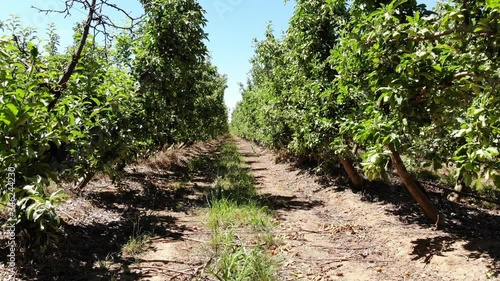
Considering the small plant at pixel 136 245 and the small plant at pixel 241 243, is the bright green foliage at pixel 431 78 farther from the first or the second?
the small plant at pixel 136 245

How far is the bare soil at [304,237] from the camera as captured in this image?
4621mm

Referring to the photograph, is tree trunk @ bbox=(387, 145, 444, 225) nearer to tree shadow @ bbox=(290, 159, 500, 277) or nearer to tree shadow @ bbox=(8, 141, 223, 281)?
tree shadow @ bbox=(290, 159, 500, 277)

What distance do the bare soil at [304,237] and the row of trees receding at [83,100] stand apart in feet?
3.12

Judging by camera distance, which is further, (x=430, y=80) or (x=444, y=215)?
(x=444, y=215)

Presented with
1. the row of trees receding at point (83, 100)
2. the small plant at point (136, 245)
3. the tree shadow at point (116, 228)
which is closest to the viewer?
the row of trees receding at point (83, 100)

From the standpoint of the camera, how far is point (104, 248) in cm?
541

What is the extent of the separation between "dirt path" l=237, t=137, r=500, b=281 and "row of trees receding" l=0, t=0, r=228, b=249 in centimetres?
322

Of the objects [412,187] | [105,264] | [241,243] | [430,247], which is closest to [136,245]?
[105,264]

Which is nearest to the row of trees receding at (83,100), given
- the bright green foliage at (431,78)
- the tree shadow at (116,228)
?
the tree shadow at (116,228)

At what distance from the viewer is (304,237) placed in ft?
21.0

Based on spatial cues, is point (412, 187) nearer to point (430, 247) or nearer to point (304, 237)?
point (430, 247)

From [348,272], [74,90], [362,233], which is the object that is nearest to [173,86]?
[74,90]

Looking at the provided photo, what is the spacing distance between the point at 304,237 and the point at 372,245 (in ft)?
3.90

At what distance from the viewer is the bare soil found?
182 inches
